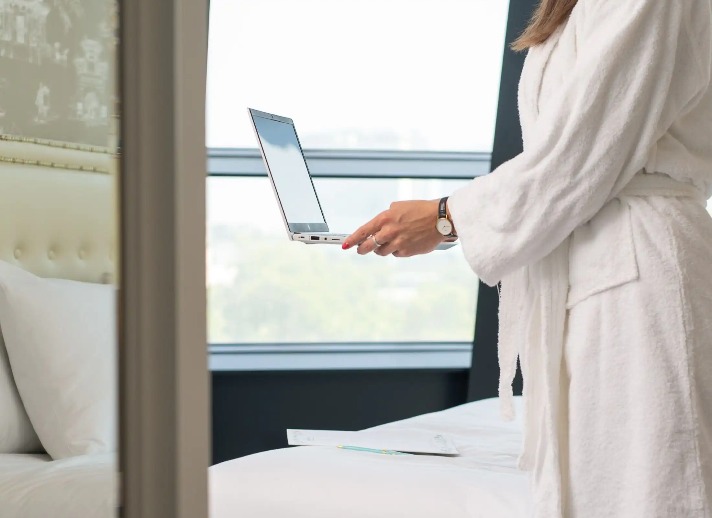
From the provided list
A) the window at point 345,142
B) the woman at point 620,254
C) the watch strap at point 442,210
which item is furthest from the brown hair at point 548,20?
the window at point 345,142

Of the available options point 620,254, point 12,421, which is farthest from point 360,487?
point 12,421

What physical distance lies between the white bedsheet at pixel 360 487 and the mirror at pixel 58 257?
1.06 m

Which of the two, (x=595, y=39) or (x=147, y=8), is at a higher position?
(x=595, y=39)

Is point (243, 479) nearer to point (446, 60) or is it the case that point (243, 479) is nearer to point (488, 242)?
point (488, 242)

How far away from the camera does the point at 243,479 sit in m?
1.83

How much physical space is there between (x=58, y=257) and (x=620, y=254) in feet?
2.86

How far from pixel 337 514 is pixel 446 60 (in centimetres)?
229

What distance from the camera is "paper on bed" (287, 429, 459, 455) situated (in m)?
2.16

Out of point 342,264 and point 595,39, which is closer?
point 595,39

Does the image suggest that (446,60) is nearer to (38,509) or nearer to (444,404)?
(444,404)

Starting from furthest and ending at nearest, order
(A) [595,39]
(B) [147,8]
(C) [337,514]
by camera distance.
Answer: (C) [337,514]
(A) [595,39]
(B) [147,8]

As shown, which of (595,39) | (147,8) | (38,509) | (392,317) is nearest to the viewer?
(147,8)

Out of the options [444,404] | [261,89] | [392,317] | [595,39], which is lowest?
[444,404]

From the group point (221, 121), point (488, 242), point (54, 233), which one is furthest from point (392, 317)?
point (54, 233)
